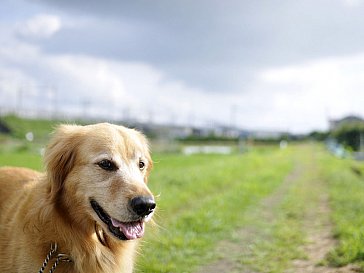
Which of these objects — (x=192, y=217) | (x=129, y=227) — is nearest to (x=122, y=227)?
(x=129, y=227)

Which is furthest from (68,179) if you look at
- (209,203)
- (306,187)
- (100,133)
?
(306,187)

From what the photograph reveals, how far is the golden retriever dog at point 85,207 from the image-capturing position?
356 centimetres

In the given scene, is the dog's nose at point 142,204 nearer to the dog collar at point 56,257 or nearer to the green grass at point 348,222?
the dog collar at point 56,257

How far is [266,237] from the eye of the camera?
24.3ft

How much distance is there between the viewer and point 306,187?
1454 cm

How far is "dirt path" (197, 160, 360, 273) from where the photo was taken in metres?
5.61

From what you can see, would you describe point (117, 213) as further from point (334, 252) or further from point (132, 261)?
point (334, 252)

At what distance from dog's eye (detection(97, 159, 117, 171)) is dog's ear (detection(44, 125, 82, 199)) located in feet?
0.85

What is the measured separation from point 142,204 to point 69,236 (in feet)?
2.38

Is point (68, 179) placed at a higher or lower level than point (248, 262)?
higher

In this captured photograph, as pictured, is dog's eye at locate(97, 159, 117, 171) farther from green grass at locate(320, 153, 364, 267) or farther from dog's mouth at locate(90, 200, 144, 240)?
green grass at locate(320, 153, 364, 267)

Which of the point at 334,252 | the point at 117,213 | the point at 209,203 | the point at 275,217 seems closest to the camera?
the point at 117,213

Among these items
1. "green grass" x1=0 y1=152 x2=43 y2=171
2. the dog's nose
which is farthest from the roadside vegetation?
"green grass" x1=0 y1=152 x2=43 y2=171

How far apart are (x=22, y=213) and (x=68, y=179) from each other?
65cm
